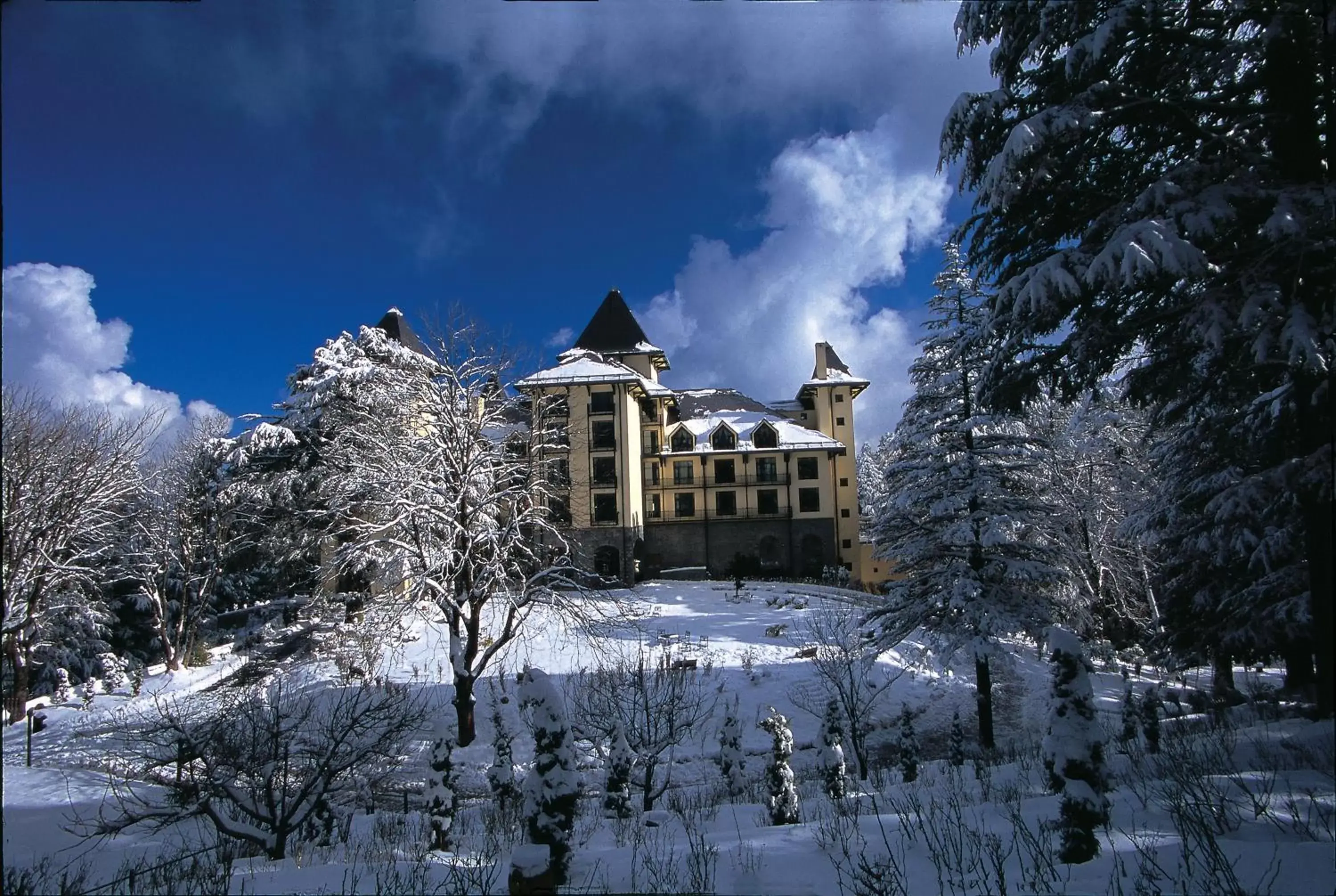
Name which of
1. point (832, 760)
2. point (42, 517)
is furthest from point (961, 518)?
point (42, 517)

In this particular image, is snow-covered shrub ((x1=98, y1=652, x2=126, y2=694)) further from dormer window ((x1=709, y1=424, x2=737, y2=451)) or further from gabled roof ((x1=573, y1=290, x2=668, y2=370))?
dormer window ((x1=709, y1=424, x2=737, y2=451))

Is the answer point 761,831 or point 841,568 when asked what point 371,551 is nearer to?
point 761,831

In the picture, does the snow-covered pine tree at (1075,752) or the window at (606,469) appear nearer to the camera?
the snow-covered pine tree at (1075,752)

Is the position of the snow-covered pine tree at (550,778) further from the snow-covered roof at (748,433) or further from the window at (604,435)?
the snow-covered roof at (748,433)

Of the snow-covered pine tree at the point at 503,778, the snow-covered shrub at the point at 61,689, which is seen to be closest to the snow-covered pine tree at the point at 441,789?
the snow-covered pine tree at the point at 503,778

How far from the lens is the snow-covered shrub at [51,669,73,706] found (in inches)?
241

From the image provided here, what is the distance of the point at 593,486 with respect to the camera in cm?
2911

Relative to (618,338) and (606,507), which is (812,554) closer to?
(606,507)

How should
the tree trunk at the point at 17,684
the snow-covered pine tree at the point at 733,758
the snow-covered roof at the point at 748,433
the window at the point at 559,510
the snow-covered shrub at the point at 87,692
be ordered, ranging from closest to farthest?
1. the tree trunk at the point at 17,684
2. the snow-covered shrub at the point at 87,692
3. the snow-covered pine tree at the point at 733,758
4. the window at the point at 559,510
5. the snow-covered roof at the point at 748,433

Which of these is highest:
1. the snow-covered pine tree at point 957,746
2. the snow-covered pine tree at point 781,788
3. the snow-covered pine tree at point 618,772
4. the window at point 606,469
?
the window at point 606,469

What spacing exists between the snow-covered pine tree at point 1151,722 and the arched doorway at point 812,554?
27246 millimetres

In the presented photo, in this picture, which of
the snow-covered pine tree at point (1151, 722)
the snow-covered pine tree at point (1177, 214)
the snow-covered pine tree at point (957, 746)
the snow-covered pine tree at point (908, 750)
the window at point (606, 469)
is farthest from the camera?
the window at point (606, 469)

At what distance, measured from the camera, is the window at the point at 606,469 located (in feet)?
100

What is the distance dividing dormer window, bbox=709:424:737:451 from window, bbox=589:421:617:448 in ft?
37.4
